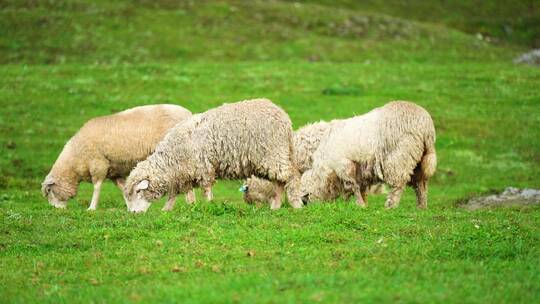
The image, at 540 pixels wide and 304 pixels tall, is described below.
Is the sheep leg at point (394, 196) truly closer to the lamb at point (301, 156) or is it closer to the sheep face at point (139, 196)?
the lamb at point (301, 156)

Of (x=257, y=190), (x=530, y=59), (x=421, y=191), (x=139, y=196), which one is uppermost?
(x=421, y=191)

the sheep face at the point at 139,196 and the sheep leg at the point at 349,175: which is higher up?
the sheep leg at the point at 349,175

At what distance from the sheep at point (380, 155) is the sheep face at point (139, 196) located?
3174 millimetres

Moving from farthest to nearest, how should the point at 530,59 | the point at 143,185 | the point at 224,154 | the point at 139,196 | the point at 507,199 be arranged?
1. the point at 530,59
2. the point at 507,199
3. the point at 139,196
4. the point at 143,185
5. the point at 224,154

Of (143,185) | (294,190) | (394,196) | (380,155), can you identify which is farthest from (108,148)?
(394,196)

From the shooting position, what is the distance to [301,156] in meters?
18.5

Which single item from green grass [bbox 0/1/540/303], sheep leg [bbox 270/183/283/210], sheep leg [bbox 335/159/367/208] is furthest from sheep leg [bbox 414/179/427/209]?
sheep leg [bbox 270/183/283/210]

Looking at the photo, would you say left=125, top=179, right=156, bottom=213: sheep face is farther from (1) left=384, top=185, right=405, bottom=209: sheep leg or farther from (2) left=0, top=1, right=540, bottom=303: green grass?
(1) left=384, top=185, right=405, bottom=209: sheep leg

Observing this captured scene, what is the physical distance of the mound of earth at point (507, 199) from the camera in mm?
18016

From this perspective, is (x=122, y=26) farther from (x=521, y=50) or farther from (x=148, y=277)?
(x=148, y=277)

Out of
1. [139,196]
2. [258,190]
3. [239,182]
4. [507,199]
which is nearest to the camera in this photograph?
[139,196]

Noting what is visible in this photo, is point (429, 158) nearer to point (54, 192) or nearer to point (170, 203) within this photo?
point (170, 203)

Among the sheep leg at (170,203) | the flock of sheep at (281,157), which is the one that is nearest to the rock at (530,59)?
the flock of sheep at (281,157)

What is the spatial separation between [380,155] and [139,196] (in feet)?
15.3
